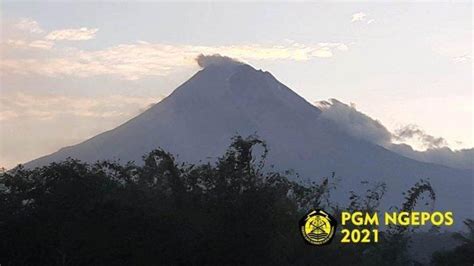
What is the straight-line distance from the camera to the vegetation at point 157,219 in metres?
23.6

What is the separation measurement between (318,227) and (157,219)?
5177 millimetres

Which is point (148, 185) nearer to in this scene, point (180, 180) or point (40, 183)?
point (180, 180)

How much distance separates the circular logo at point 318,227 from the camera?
72.5 feet

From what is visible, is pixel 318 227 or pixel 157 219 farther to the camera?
pixel 157 219

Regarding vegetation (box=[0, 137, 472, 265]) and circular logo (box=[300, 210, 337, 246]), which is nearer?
circular logo (box=[300, 210, 337, 246])

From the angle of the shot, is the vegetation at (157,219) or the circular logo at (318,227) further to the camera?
the vegetation at (157,219)

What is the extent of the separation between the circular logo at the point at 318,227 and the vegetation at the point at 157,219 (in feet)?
5.46

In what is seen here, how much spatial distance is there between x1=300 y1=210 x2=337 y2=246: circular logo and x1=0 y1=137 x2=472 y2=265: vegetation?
1664 millimetres

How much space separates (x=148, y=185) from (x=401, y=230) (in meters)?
11.3

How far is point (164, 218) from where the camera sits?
949 inches

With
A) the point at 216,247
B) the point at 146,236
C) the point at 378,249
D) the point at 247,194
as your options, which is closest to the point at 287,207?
the point at 247,194

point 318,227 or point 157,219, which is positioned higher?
point 157,219

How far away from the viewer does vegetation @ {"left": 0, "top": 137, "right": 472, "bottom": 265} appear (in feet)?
77.6

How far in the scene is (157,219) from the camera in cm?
2402
